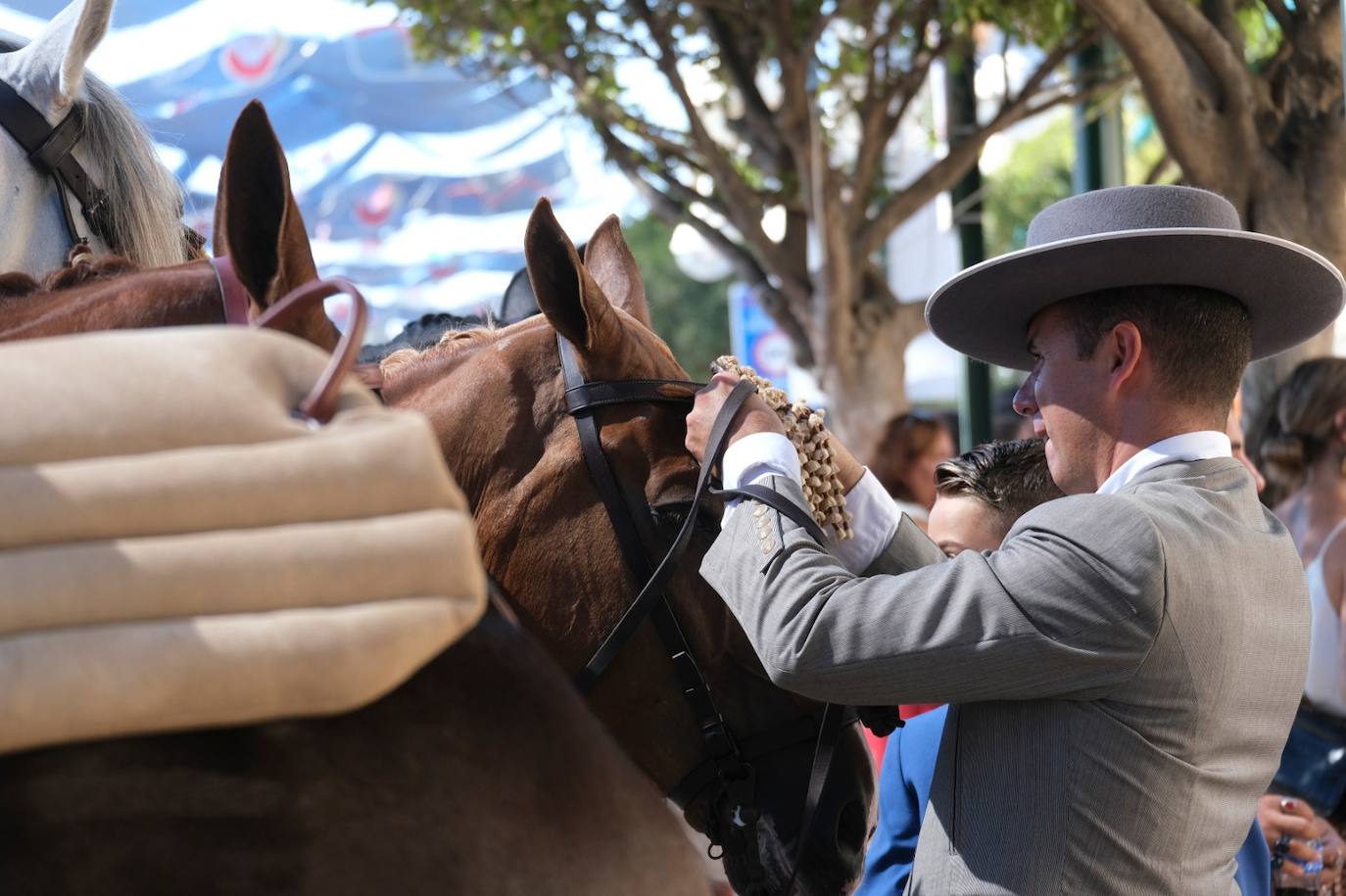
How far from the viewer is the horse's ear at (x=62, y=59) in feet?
5.57

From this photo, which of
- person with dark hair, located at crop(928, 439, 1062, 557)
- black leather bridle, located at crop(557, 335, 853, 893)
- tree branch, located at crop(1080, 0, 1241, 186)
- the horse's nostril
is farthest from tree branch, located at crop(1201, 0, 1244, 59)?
the horse's nostril

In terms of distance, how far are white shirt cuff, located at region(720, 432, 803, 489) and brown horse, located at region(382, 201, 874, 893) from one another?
0.14 m

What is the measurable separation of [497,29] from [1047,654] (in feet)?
21.3

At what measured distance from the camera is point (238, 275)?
1238 millimetres

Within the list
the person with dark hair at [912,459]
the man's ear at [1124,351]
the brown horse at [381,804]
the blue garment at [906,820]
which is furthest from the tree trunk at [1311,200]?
the brown horse at [381,804]

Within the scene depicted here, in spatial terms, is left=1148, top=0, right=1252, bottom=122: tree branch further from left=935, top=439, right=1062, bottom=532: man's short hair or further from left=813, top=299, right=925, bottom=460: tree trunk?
left=813, top=299, right=925, bottom=460: tree trunk

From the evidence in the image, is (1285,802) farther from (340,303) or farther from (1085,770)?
(340,303)

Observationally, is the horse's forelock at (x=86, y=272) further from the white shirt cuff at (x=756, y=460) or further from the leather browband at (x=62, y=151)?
the white shirt cuff at (x=756, y=460)

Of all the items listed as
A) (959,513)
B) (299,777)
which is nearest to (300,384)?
(299,777)

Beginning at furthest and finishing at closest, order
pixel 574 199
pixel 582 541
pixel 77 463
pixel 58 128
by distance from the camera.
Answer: pixel 574 199
pixel 582 541
pixel 58 128
pixel 77 463

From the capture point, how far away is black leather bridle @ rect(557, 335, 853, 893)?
1891 mm

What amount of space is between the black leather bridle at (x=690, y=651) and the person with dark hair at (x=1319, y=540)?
202cm

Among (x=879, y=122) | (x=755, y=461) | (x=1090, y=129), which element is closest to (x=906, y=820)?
(x=755, y=461)

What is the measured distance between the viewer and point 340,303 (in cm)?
768
